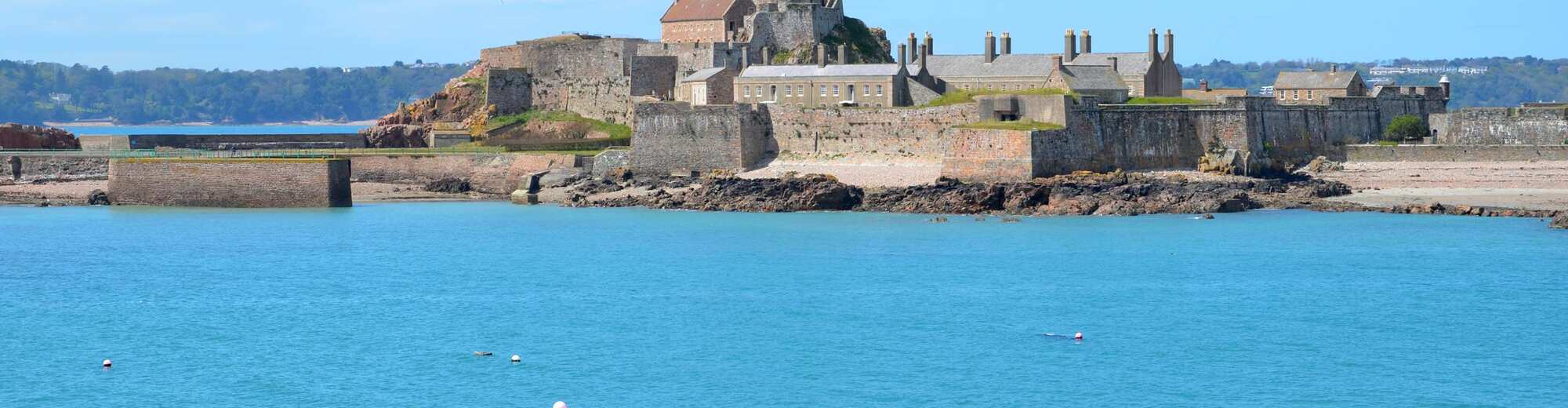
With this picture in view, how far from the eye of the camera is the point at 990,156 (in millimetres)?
48406

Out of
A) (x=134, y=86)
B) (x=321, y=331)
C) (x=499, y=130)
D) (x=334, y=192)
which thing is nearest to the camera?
(x=321, y=331)

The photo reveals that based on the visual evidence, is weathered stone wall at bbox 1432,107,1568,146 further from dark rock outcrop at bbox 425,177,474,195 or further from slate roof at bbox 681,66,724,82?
dark rock outcrop at bbox 425,177,474,195

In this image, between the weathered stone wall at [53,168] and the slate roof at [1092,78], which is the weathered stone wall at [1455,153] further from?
the weathered stone wall at [53,168]

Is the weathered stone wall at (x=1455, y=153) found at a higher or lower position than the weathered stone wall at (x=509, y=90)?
lower

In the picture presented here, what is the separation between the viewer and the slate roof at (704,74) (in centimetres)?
5612

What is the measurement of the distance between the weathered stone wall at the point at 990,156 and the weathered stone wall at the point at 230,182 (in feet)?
48.9

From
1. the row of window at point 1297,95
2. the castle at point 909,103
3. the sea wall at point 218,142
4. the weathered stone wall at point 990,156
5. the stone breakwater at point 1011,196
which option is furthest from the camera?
the row of window at point 1297,95

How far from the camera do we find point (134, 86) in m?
200

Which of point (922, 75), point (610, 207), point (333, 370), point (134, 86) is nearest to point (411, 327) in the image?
point (333, 370)

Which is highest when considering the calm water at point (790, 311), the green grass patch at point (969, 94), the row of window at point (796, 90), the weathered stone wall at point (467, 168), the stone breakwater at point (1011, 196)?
the row of window at point (796, 90)

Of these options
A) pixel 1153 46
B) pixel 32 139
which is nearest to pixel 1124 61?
pixel 1153 46

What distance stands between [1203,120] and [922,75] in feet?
25.2

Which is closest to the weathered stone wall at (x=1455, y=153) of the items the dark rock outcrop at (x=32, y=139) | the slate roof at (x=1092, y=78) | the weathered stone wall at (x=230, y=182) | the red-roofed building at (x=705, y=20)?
the slate roof at (x=1092, y=78)

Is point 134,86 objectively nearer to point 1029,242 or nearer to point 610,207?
point 610,207
